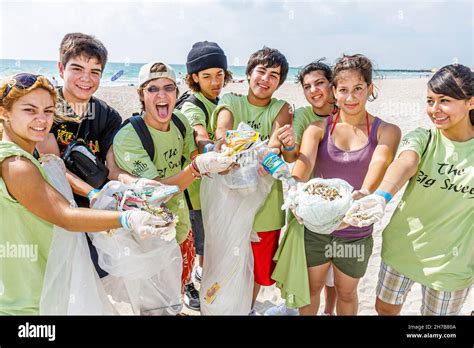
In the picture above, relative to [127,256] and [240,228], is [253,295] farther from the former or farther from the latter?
[127,256]

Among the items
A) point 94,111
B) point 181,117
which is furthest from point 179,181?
point 94,111

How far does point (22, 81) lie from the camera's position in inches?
85.1

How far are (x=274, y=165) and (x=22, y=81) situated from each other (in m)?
1.54

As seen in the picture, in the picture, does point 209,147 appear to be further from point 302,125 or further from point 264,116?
point 302,125

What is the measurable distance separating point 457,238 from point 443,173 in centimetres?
41

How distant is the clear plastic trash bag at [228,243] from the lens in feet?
9.53

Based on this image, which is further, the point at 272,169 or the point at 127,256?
the point at 272,169

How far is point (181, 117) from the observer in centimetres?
302

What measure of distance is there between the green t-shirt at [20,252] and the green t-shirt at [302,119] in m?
1.68

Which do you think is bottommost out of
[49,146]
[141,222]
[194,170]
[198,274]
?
[198,274]

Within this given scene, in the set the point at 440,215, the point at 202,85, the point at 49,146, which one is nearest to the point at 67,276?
the point at 49,146

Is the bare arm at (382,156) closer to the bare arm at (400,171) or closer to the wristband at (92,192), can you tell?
the bare arm at (400,171)

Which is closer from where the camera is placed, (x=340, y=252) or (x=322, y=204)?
(x=322, y=204)

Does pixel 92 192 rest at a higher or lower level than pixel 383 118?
lower
